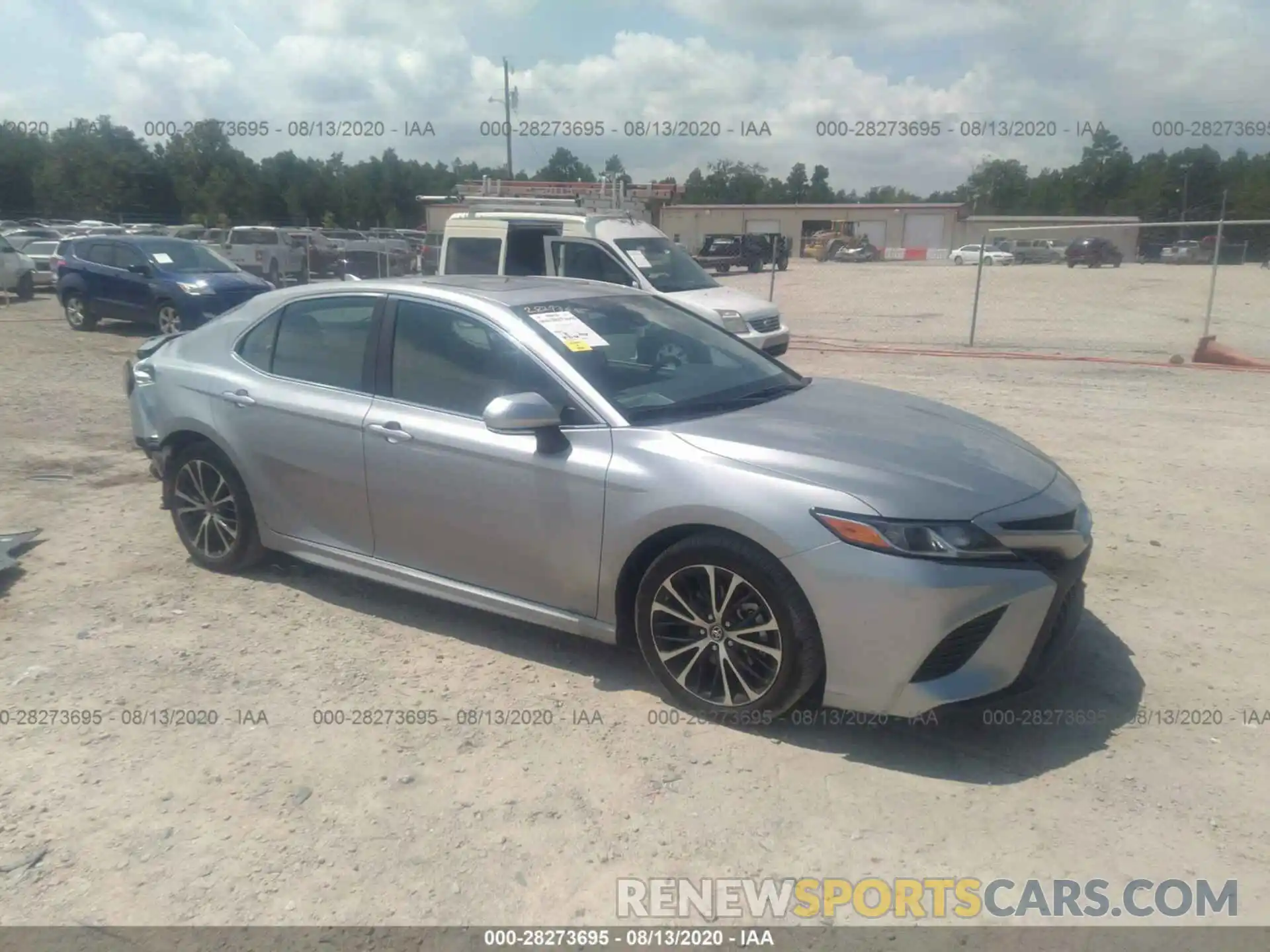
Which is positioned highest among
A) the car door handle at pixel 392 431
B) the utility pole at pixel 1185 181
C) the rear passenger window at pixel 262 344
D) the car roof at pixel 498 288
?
the utility pole at pixel 1185 181

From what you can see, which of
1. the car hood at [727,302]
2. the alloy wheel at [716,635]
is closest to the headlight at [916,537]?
the alloy wheel at [716,635]

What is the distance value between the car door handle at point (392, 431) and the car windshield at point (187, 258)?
45.2 ft

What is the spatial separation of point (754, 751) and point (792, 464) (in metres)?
1.05

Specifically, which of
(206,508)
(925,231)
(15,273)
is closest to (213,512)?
(206,508)

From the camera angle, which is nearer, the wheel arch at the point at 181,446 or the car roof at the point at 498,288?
the car roof at the point at 498,288

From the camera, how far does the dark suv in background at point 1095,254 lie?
37.9 metres

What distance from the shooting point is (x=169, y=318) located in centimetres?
1642

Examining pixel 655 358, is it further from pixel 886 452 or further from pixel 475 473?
pixel 886 452

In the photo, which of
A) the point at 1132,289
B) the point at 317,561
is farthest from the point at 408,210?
the point at 317,561

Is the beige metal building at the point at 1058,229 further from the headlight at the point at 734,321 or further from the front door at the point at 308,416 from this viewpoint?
the front door at the point at 308,416

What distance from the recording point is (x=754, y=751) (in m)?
3.76

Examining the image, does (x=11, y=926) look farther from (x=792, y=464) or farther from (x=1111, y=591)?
(x=1111, y=591)

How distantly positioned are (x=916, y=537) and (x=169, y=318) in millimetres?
15625

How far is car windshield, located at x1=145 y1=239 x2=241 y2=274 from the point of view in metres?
16.7
